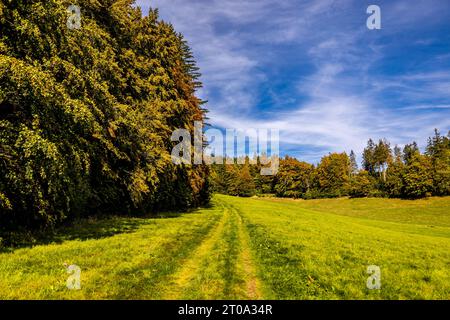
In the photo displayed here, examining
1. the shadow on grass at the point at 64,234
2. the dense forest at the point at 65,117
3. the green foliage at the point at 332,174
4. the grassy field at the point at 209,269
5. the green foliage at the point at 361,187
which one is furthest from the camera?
the green foliage at the point at 332,174

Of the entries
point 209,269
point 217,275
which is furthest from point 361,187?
point 217,275

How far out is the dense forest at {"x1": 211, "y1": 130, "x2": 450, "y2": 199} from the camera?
83812 millimetres

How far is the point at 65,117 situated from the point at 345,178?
11028 centimetres

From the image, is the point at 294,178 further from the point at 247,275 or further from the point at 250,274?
the point at 247,275

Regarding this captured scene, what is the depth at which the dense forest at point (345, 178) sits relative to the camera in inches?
3300

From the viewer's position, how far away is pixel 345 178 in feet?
363

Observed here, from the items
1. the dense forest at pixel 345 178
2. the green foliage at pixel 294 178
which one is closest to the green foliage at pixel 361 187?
the dense forest at pixel 345 178

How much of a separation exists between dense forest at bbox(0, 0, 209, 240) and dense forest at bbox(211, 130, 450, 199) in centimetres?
4179

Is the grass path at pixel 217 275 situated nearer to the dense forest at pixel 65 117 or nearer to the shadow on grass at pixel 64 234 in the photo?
the shadow on grass at pixel 64 234

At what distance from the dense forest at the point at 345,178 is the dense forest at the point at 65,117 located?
137 ft

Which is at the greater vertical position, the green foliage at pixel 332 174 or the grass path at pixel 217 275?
the green foliage at pixel 332 174

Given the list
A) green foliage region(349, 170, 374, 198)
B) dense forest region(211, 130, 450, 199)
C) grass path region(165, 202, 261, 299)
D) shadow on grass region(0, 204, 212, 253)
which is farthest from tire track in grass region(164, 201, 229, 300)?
green foliage region(349, 170, 374, 198)

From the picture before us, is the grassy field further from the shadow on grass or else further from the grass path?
the shadow on grass

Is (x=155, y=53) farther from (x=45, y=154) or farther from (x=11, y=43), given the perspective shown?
(x=45, y=154)
